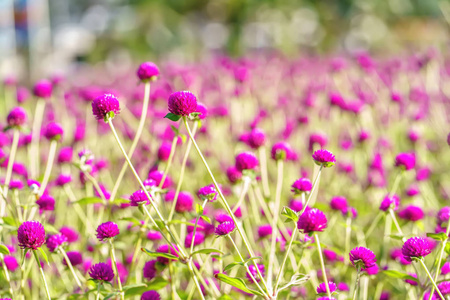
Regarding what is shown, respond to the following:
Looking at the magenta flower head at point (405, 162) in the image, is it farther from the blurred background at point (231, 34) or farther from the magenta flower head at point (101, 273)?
the blurred background at point (231, 34)

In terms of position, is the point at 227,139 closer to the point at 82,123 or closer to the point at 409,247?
the point at 82,123

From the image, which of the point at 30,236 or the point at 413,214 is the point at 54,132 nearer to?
the point at 30,236

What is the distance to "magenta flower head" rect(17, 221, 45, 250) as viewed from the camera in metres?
1.17

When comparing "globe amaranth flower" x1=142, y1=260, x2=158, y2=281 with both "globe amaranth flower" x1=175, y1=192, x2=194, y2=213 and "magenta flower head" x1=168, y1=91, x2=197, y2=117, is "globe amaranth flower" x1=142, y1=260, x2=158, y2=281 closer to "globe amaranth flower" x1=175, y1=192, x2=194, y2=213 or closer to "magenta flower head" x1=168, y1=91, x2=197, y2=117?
"globe amaranth flower" x1=175, y1=192, x2=194, y2=213

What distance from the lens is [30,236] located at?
1.17 metres

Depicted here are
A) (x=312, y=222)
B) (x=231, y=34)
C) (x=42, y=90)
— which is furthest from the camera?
(x=231, y=34)

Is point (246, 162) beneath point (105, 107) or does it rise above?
beneath

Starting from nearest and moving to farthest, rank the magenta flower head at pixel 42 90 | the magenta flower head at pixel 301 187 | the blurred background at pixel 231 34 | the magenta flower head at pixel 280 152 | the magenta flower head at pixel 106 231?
1. the magenta flower head at pixel 106 231
2. the magenta flower head at pixel 301 187
3. the magenta flower head at pixel 280 152
4. the magenta flower head at pixel 42 90
5. the blurred background at pixel 231 34

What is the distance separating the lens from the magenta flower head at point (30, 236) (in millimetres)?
1167

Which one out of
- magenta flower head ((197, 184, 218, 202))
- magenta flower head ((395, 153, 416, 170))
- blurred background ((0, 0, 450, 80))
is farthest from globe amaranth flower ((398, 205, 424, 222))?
blurred background ((0, 0, 450, 80))

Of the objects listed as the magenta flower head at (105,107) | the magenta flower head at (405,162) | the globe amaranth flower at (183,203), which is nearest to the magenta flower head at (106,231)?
the magenta flower head at (105,107)

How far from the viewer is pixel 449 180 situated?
2.95m

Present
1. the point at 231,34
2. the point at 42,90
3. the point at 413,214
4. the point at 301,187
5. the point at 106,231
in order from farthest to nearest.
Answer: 1. the point at 231,34
2. the point at 42,90
3. the point at 413,214
4. the point at 301,187
5. the point at 106,231

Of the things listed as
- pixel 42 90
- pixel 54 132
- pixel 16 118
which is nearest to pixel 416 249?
pixel 54 132
